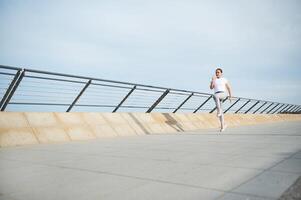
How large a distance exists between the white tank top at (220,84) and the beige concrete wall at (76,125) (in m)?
2.29

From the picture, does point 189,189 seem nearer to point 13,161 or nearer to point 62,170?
point 62,170

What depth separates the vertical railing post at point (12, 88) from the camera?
240 inches

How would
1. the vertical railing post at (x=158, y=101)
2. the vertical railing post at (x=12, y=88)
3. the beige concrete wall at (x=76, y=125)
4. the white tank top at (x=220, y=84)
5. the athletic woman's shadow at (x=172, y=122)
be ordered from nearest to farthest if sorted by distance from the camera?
the beige concrete wall at (x=76, y=125) < the vertical railing post at (x=12, y=88) < the white tank top at (x=220, y=84) < the athletic woman's shadow at (x=172, y=122) < the vertical railing post at (x=158, y=101)

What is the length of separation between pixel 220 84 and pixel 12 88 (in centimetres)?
597

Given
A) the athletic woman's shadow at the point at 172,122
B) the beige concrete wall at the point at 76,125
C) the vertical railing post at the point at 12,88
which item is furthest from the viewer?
the athletic woman's shadow at the point at 172,122

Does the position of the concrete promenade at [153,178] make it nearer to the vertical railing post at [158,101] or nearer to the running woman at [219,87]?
the running woman at [219,87]

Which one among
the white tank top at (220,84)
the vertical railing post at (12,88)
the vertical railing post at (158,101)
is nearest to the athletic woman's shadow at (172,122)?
the vertical railing post at (158,101)

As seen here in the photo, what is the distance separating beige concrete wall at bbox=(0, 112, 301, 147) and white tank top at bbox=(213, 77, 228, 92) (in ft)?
7.52

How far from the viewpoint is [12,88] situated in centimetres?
625

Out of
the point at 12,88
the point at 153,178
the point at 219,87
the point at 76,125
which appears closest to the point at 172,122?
the point at 219,87

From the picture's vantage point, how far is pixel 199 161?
2.99m

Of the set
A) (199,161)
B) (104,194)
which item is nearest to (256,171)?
(199,161)

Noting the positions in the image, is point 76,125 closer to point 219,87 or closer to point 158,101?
point 158,101

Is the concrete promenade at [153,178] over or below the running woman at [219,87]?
below
